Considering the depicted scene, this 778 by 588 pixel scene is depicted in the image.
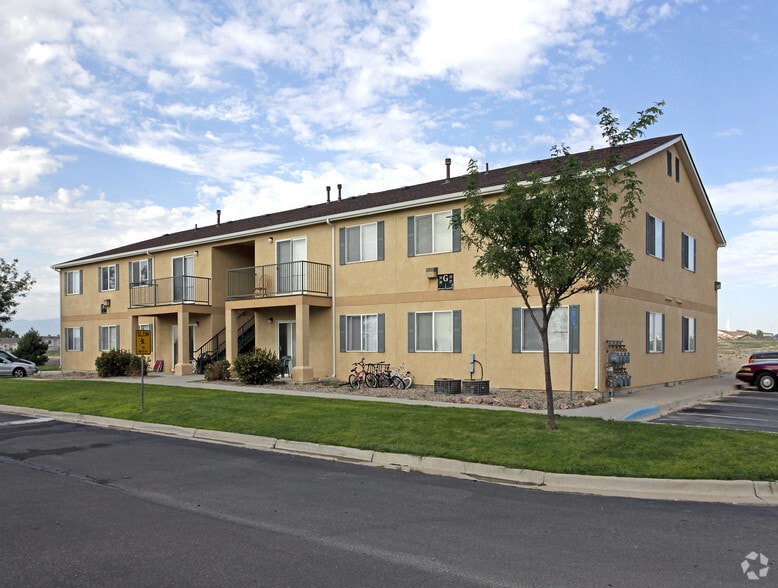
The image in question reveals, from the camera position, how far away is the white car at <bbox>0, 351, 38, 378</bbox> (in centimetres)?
3441

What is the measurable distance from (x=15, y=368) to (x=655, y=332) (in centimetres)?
3127

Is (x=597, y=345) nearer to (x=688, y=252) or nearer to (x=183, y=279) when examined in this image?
(x=688, y=252)

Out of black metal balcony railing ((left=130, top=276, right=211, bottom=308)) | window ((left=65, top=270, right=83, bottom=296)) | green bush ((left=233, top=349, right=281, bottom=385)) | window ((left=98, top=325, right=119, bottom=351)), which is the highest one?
window ((left=65, top=270, right=83, bottom=296))

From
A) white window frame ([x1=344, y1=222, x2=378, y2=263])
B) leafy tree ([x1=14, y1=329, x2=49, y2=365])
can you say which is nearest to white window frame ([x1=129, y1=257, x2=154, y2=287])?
white window frame ([x1=344, y1=222, x2=378, y2=263])

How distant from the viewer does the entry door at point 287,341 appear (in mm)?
25562

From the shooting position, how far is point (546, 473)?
892 cm

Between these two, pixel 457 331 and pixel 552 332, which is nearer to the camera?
pixel 552 332

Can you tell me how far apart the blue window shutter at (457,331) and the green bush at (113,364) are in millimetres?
15181

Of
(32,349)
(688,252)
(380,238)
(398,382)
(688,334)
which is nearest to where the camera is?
(398,382)

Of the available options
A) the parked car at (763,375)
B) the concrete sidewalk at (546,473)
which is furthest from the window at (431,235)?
the parked car at (763,375)

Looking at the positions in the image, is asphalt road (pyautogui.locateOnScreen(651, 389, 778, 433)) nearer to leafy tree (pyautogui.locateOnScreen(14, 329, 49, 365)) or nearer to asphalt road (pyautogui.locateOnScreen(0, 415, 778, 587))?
asphalt road (pyautogui.locateOnScreen(0, 415, 778, 587))

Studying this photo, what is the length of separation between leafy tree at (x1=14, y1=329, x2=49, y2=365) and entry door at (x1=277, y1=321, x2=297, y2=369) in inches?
1163

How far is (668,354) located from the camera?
23.1 metres

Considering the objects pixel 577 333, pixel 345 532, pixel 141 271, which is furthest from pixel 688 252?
pixel 141 271
